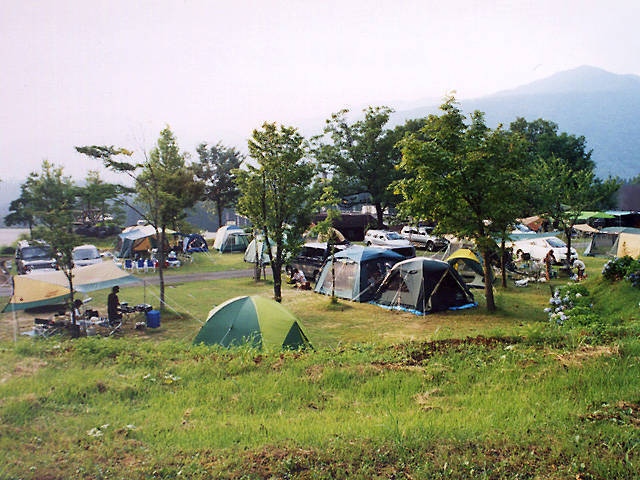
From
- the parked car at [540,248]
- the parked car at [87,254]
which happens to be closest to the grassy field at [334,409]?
the parked car at [87,254]

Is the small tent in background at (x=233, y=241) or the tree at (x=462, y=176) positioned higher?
the tree at (x=462, y=176)

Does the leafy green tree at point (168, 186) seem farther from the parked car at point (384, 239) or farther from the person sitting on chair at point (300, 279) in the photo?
the parked car at point (384, 239)

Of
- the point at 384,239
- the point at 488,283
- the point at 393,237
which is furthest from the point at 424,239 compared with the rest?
the point at 488,283

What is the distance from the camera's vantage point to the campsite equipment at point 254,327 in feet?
29.0

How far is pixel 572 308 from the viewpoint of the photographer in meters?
10.6

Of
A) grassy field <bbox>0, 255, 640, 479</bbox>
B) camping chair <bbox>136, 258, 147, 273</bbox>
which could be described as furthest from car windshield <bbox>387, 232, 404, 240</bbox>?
grassy field <bbox>0, 255, 640, 479</bbox>

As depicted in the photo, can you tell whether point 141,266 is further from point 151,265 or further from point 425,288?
point 425,288

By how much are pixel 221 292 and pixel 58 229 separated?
817 centimetres

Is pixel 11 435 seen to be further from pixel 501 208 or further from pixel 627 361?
pixel 501 208

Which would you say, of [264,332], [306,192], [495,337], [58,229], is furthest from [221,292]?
[495,337]

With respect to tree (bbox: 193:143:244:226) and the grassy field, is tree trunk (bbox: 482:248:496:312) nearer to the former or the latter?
the grassy field

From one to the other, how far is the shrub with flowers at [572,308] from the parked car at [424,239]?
15.8m

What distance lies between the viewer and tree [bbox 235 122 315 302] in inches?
571

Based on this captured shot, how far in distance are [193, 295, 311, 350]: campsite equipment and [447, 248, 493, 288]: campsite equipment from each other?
10.6 meters
